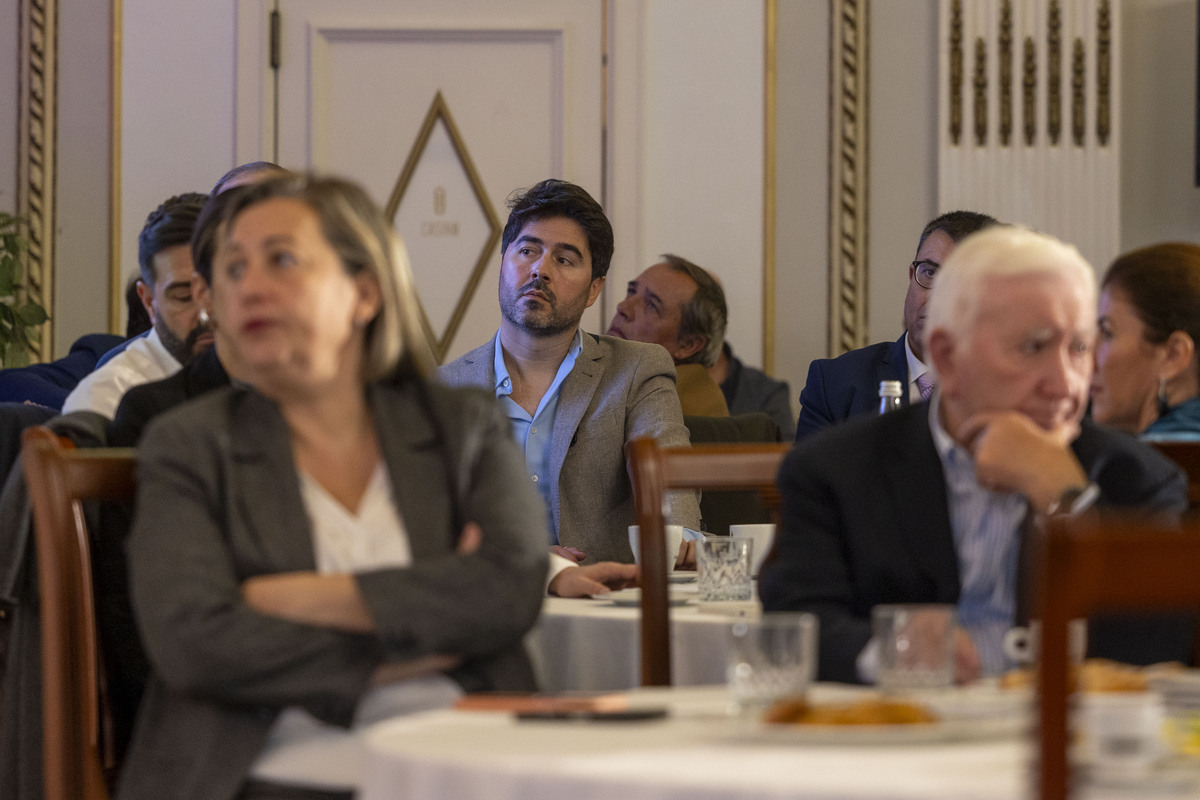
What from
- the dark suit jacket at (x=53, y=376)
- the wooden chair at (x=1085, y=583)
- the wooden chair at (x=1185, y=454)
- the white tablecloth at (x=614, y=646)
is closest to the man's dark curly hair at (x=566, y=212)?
the dark suit jacket at (x=53, y=376)

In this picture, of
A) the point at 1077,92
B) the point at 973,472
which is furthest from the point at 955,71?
the point at 973,472

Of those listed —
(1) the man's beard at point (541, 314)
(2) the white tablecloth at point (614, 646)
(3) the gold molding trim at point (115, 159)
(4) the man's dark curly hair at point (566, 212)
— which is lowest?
(2) the white tablecloth at point (614, 646)

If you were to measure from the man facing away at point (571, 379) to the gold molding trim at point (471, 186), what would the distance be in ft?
5.81

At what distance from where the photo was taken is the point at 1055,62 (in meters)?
5.29

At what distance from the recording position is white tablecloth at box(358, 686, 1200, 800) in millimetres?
998

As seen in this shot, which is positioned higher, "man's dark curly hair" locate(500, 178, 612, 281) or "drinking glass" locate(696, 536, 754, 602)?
"man's dark curly hair" locate(500, 178, 612, 281)

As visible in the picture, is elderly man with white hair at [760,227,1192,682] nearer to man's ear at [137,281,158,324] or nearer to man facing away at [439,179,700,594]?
man facing away at [439,179,700,594]

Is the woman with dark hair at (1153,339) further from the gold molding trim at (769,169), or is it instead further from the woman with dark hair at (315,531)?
the gold molding trim at (769,169)

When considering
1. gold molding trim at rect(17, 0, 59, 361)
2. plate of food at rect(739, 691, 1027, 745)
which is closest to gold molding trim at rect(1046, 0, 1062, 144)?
gold molding trim at rect(17, 0, 59, 361)

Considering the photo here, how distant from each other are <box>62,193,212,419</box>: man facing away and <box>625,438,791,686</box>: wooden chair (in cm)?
105

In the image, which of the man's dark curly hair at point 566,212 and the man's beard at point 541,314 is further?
the man's dark curly hair at point 566,212

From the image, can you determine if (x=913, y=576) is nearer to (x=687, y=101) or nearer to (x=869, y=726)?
(x=869, y=726)

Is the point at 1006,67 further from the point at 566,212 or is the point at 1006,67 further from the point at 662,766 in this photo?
the point at 662,766

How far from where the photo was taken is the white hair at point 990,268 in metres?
1.71
